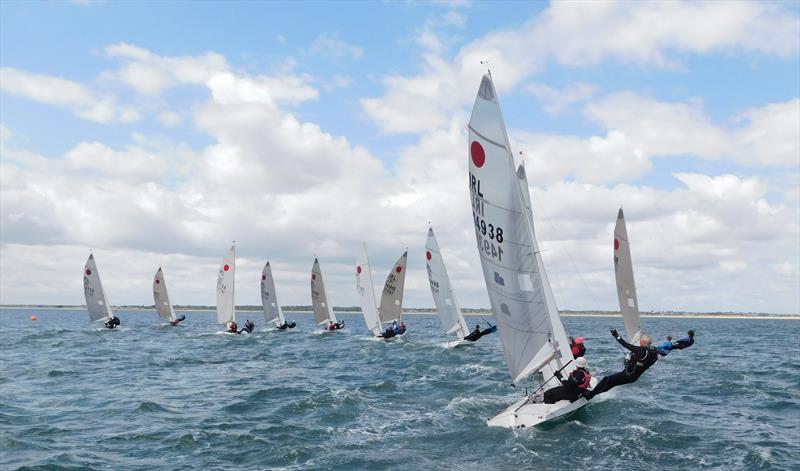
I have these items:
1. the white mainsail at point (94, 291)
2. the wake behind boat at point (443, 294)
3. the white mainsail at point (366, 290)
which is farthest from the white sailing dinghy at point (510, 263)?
the white mainsail at point (94, 291)

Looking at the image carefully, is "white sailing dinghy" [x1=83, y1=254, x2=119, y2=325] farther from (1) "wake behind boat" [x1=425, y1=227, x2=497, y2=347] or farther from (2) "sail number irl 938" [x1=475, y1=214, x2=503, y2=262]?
(2) "sail number irl 938" [x1=475, y1=214, x2=503, y2=262]

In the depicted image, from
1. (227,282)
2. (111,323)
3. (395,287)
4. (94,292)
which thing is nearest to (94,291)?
(94,292)

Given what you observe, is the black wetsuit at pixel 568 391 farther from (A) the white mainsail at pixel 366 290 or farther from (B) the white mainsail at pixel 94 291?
(B) the white mainsail at pixel 94 291

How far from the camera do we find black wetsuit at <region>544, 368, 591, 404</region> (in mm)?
Result: 15914

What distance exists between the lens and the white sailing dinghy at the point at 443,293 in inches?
1529

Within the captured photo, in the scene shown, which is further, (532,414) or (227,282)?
(227,282)

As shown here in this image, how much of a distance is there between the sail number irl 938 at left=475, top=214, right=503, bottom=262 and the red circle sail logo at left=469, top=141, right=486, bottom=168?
1.51 metres

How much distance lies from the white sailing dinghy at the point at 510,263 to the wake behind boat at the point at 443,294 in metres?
21.6

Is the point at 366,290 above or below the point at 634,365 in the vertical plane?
above

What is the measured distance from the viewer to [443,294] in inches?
1545

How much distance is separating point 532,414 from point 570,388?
1.27 meters

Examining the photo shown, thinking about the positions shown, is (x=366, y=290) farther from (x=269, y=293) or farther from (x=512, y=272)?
(x=512, y=272)

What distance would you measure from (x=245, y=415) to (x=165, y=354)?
20.0 meters

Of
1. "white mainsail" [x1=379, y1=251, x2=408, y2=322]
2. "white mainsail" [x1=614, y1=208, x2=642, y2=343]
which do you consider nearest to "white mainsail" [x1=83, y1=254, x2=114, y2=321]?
"white mainsail" [x1=379, y1=251, x2=408, y2=322]
